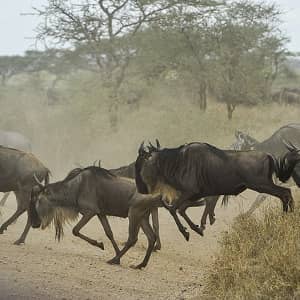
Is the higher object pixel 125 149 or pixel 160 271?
pixel 160 271

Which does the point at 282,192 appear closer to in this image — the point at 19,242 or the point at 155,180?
the point at 155,180

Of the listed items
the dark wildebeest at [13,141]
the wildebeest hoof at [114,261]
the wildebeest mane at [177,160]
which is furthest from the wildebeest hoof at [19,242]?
the dark wildebeest at [13,141]

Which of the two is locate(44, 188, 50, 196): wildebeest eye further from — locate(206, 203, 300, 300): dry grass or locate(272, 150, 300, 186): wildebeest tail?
locate(272, 150, 300, 186): wildebeest tail

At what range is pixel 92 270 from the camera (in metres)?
8.21

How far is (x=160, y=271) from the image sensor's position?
8.88 m

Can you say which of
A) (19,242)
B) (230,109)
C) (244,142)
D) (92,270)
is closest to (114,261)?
(92,270)

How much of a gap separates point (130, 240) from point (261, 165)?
1699 millimetres

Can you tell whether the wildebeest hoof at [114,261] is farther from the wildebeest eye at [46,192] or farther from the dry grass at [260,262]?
the dry grass at [260,262]

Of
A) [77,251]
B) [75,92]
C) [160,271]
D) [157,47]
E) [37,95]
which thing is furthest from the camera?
[37,95]

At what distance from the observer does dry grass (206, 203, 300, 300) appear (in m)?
6.31

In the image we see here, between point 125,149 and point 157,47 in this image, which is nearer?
point 125,149

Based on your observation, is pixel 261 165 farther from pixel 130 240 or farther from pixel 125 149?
pixel 125 149

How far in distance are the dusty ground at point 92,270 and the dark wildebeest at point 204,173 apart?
0.79 metres

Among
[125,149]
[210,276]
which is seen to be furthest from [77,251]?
[125,149]
